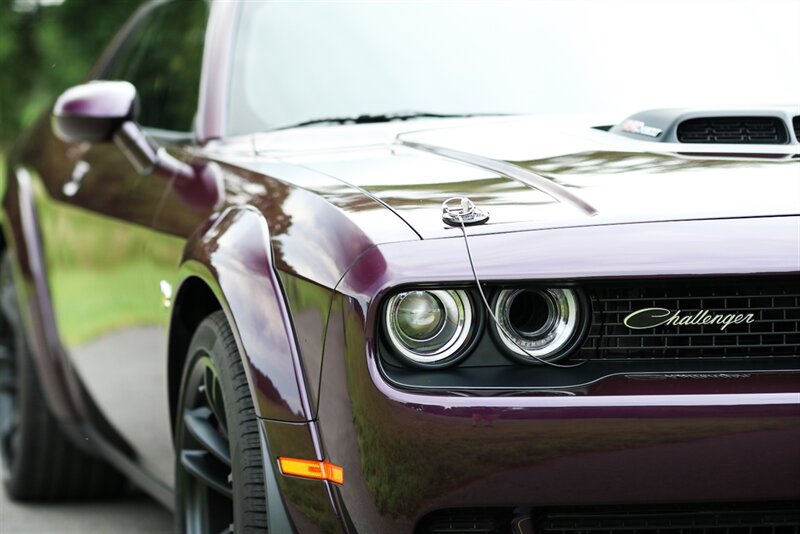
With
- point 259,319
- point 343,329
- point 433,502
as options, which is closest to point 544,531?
point 433,502

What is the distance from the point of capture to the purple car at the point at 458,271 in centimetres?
227

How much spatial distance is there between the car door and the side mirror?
0.36 ft

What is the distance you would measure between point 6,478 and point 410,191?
2946 millimetres

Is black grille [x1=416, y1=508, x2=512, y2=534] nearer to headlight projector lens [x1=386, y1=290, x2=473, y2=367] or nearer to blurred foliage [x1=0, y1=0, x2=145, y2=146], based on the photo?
headlight projector lens [x1=386, y1=290, x2=473, y2=367]

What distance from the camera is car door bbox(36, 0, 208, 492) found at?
3545mm

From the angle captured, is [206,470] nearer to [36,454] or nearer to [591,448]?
[591,448]

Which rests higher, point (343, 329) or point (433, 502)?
point (343, 329)

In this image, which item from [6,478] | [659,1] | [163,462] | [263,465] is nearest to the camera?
[263,465]

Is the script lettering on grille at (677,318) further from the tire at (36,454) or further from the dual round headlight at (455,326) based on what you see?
the tire at (36,454)

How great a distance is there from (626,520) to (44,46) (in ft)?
59.8

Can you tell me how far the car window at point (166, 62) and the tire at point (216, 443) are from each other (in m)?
1.16

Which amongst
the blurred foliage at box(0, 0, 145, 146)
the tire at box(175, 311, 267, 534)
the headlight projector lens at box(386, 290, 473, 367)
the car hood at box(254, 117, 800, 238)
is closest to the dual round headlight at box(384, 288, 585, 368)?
the headlight projector lens at box(386, 290, 473, 367)

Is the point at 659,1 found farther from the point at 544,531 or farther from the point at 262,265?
the point at 544,531

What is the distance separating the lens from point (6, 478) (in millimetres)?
5090
